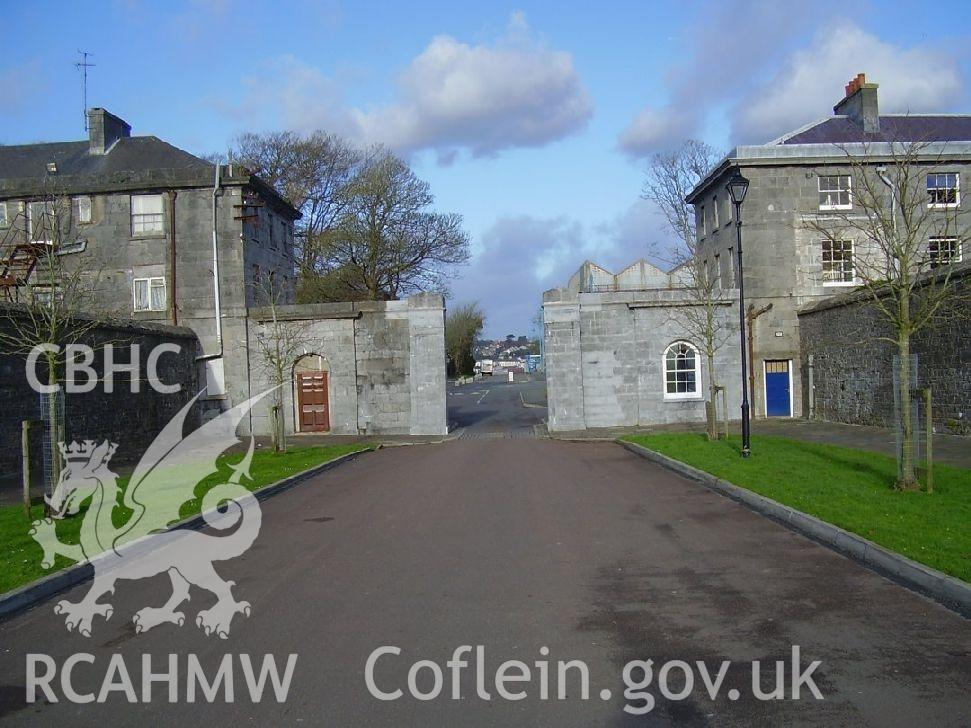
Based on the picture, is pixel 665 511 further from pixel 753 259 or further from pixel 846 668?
pixel 753 259

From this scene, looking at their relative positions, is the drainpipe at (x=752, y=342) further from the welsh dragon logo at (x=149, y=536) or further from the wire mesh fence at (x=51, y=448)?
the wire mesh fence at (x=51, y=448)

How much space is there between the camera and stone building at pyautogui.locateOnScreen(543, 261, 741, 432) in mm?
30297

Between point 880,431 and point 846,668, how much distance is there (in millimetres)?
19825

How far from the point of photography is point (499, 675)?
5.66m

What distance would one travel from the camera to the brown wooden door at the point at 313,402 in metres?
31.0

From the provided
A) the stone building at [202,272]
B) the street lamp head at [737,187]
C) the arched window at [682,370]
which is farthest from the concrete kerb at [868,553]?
the stone building at [202,272]

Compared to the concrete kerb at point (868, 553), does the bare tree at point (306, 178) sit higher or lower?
higher

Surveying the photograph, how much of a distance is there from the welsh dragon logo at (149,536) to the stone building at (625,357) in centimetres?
1448

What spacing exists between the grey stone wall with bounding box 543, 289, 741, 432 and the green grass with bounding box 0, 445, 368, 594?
1047 centimetres

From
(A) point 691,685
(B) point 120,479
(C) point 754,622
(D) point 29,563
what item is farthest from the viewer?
(B) point 120,479

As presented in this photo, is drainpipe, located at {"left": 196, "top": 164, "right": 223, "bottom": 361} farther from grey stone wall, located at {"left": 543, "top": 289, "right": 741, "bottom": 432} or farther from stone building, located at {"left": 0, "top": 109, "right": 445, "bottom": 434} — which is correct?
grey stone wall, located at {"left": 543, "top": 289, "right": 741, "bottom": 432}

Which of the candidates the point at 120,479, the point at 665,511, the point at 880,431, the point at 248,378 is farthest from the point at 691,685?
the point at 248,378

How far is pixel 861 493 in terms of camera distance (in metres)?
12.0

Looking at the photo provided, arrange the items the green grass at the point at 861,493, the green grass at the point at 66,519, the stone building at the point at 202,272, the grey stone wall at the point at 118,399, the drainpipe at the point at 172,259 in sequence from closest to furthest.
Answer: the green grass at the point at 861,493
the green grass at the point at 66,519
the grey stone wall at the point at 118,399
the stone building at the point at 202,272
the drainpipe at the point at 172,259
